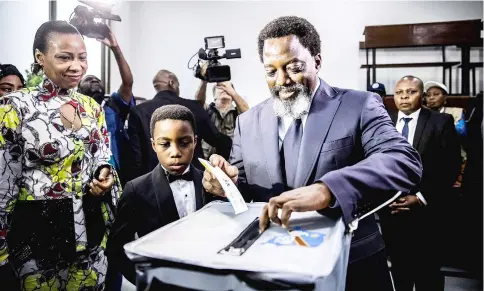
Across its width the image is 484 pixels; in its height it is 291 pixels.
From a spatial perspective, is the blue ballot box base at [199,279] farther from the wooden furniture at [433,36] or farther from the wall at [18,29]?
the wooden furniture at [433,36]

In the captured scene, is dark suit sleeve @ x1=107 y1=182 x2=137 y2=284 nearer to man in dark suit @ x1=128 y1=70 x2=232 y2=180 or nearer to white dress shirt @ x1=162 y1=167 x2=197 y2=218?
white dress shirt @ x1=162 y1=167 x2=197 y2=218

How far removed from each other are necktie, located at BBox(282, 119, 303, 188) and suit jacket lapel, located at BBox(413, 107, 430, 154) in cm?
183

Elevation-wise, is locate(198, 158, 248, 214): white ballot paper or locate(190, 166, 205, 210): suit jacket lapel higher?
locate(198, 158, 248, 214): white ballot paper

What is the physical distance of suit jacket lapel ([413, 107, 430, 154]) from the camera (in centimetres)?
266

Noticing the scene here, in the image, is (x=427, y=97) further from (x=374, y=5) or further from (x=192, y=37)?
(x=192, y=37)

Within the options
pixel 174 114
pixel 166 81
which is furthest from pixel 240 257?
pixel 166 81

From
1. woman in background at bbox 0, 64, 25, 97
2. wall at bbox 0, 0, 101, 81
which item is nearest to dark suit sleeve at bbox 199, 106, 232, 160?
woman in background at bbox 0, 64, 25, 97

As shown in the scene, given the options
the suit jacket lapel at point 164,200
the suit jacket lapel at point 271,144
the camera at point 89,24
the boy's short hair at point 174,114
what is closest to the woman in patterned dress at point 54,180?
the suit jacket lapel at point 164,200

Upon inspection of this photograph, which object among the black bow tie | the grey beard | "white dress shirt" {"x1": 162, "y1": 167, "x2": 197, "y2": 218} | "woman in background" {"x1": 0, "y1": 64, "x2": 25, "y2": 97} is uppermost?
"woman in background" {"x1": 0, "y1": 64, "x2": 25, "y2": 97}

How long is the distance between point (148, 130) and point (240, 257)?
2.10m

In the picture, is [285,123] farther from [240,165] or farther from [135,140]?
[135,140]

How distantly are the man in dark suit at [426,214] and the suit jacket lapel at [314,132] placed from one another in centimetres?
168

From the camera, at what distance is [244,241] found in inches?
27.3

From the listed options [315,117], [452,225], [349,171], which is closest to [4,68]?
[315,117]
